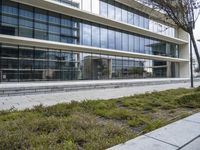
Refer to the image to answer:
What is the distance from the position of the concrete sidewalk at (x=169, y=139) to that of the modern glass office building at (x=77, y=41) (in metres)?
10.1

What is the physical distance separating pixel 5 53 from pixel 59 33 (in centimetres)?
617

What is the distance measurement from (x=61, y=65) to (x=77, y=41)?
337 centimetres

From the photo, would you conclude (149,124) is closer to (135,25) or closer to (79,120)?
(79,120)

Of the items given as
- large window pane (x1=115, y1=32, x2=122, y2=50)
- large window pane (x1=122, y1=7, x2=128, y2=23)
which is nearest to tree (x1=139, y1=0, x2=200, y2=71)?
large window pane (x1=115, y1=32, x2=122, y2=50)

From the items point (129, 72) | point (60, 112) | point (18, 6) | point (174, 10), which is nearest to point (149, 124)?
point (60, 112)

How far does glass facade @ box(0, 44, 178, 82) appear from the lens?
1930cm

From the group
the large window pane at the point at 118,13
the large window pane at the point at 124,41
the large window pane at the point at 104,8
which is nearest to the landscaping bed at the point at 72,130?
the large window pane at the point at 104,8

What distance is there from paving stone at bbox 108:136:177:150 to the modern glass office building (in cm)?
1114

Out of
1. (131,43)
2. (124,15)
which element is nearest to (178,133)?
(131,43)

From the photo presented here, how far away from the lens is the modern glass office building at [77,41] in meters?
19.2

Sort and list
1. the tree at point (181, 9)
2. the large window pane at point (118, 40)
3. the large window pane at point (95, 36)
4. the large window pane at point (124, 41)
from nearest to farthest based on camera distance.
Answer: the tree at point (181, 9) < the large window pane at point (95, 36) < the large window pane at point (118, 40) < the large window pane at point (124, 41)

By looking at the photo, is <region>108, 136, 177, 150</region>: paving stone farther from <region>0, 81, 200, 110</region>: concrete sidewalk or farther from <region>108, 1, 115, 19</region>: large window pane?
<region>108, 1, 115, 19</region>: large window pane

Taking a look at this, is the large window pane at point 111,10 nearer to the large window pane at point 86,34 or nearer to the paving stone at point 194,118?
the large window pane at point 86,34

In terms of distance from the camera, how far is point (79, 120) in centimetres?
628
